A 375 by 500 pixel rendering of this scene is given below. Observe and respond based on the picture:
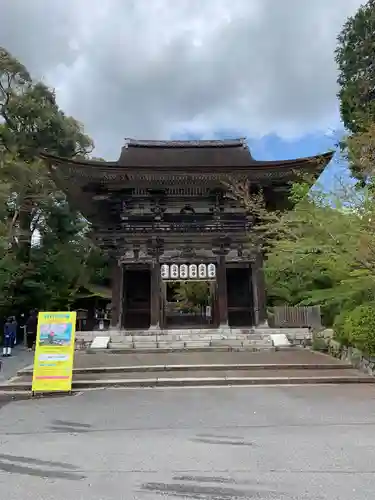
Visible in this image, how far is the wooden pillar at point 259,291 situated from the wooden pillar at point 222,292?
128cm

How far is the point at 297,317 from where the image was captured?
16328 millimetres

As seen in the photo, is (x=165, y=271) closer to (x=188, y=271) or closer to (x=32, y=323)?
(x=188, y=271)

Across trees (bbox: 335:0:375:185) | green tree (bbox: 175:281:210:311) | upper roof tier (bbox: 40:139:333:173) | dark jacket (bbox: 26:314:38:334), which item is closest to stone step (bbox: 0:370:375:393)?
trees (bbox: 335:0:375:185)

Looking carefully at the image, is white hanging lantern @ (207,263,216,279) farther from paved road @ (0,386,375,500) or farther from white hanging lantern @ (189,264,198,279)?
paved road @ (0,386,375,500)

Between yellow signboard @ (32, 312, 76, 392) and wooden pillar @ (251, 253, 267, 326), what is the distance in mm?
9406

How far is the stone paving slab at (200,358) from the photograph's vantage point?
10812mm

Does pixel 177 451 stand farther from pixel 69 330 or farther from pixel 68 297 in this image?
pixel 68 297

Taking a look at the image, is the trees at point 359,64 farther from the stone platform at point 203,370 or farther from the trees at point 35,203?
Result: the trees at point 35,203

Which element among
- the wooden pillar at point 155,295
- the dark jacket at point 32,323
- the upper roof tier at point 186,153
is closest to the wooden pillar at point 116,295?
the wooden pillar at point 155,295

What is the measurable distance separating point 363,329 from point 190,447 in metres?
6.86

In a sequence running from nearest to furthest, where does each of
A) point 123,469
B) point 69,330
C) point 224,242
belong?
point 123,469, point 69,330, point 224,242

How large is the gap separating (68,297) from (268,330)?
484 inches

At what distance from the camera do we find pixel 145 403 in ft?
23.2

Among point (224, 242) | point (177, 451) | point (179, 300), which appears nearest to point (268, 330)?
point (224, 242)
